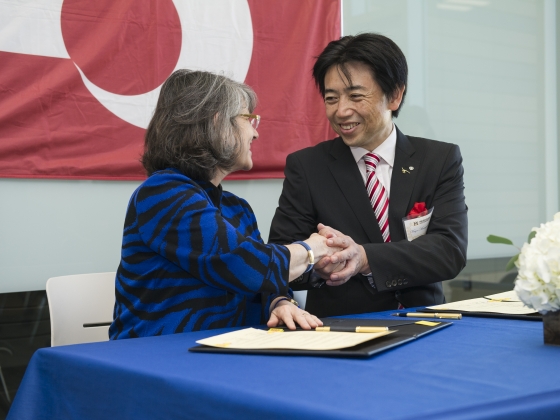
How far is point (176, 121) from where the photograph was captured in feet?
6.05

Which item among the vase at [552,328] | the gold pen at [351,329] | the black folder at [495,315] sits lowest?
the black folder at [495,315]

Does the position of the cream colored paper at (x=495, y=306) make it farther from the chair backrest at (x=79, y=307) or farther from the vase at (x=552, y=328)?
the chair backrest at (x=79, y=307)

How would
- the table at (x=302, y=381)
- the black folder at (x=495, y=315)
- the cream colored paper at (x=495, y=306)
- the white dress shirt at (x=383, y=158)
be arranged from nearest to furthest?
the table at (x=302, y=381), the black folder at (x=495, y=315), the cream colored paper at (x=495, y=306), the white dress shirt at (x=383, y=158)

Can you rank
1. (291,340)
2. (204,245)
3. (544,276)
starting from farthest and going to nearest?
(204,245) < (291,340) < (544,276)

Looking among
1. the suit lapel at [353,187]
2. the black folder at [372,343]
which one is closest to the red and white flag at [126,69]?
the suit lapel at [353,187]

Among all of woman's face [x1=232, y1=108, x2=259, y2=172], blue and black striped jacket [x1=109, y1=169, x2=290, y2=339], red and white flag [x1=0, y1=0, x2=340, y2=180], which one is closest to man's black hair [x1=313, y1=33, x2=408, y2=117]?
red and white flag [x1=0, y1=0, x2=340, y2=180]

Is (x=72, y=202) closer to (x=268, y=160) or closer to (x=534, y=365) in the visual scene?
(x=268, y=160)

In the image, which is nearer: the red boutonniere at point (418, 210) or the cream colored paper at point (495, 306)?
the cream colored paper at point (495, 306)

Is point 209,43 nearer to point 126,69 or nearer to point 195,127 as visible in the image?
point 126,69

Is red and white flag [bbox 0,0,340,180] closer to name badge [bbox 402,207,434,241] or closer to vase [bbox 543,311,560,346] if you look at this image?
name badge [bbox 402,207,434,241]

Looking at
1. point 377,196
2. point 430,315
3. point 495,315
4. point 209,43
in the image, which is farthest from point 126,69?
point 495,315

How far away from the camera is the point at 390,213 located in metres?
2.33

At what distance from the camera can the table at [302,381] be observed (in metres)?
0.81

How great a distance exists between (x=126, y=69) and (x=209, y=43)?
482 millimetres
